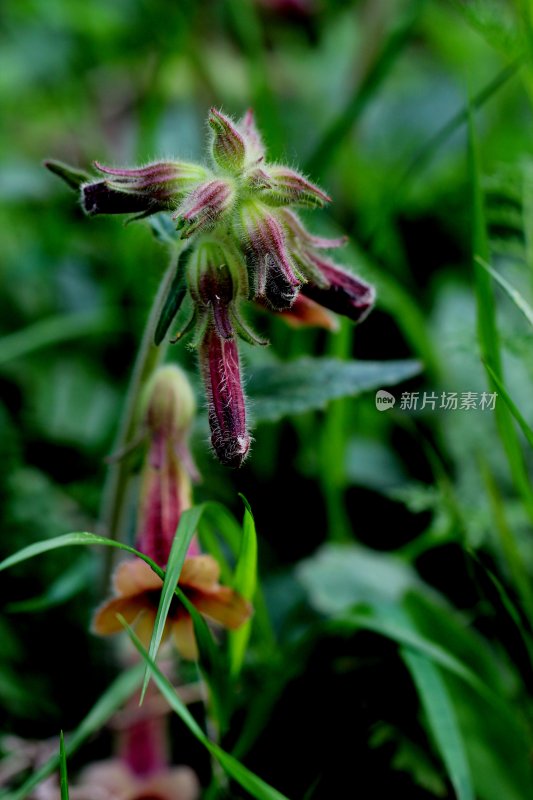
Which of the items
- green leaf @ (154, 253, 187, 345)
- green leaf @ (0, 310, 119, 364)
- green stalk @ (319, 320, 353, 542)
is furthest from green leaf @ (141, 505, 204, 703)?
green leaf @ (0, 310, 119, 364)

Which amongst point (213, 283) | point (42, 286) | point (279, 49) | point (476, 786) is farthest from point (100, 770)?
point (279, 49)

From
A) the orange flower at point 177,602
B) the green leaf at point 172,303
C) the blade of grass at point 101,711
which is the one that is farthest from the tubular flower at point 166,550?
the green leaf at point 172,303

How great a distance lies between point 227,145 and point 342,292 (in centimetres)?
30

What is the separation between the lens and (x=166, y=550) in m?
1.38

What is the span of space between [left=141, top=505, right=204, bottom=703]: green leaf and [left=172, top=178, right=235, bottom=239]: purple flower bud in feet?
→ 1.32

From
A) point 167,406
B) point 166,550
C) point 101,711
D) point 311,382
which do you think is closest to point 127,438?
point 167,406

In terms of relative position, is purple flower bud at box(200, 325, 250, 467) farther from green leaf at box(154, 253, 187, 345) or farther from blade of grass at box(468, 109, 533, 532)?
blade of grass at box(468, 109, 533, 532)

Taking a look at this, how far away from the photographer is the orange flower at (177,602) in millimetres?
1226

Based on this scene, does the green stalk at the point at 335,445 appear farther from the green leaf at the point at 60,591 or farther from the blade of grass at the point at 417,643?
the green leaf at the point at 60,591

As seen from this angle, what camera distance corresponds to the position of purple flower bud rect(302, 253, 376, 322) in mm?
1327

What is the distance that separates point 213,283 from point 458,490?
105cm

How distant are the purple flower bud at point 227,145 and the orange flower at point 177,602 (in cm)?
61

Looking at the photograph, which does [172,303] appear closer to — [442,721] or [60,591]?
[60,591]

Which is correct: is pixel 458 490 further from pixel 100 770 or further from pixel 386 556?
pixel 100 770
